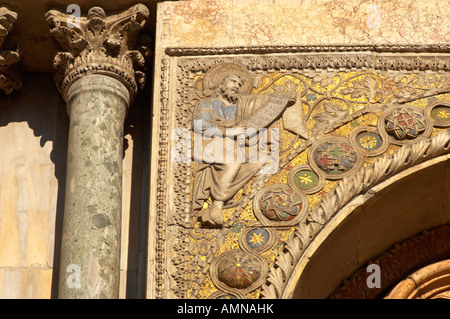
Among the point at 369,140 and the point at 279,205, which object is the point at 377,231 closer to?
the point at 369,140

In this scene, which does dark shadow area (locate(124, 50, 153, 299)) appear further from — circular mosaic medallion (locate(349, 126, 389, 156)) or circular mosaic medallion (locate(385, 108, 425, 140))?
circular mosaic medallion (locate(385, 108, 425, 140))

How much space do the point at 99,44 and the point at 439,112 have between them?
2456 mm

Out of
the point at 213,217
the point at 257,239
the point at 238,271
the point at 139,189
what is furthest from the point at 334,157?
the point at 139,189

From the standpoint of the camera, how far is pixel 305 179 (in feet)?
25.7

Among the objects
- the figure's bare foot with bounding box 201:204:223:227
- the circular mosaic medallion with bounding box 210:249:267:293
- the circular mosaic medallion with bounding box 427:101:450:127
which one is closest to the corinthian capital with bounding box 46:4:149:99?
the figure's bare foot with bounding box 201:204:223:227

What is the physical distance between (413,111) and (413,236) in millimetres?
1021

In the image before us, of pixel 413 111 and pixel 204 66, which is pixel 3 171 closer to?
pixel 204 66

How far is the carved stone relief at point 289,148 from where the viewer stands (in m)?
7.54

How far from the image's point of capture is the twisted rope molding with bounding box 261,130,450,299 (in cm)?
744

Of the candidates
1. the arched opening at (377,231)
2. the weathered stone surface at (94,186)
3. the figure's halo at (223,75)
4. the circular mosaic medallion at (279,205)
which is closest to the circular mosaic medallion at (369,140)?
the arched opening at (377,231)

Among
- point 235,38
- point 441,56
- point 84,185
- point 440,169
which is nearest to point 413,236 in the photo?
point 440,169

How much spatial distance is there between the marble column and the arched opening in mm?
1247

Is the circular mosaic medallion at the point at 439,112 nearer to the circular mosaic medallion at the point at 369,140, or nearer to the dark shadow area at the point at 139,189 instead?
the circular mosaic medallion at the point at 369,140
